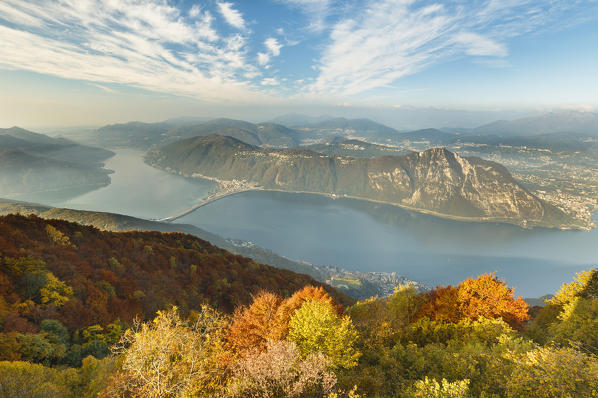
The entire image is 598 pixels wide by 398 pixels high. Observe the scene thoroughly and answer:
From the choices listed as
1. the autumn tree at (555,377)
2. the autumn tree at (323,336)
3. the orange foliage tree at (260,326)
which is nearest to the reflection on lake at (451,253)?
the orange foliage tree at (260,326)

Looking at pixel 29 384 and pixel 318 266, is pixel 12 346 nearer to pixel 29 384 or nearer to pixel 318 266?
pixel 29 384

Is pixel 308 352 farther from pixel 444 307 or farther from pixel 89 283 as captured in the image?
pixel 89 283

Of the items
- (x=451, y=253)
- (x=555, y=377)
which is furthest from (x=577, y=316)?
(x=451, y=253)

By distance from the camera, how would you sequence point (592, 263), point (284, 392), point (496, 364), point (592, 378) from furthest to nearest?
point (592, 263)
point (496, 364)
point (284, 392)
point (592, 378)

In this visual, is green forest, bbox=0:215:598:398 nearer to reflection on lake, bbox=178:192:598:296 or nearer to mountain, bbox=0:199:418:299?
mountain, bbox=0:199:418:299

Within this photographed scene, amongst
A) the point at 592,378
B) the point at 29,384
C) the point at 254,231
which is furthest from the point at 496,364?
the point at 254,231

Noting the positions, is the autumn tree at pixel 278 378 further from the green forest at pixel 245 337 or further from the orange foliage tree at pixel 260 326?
the orange foliage tree at pixel 260 326
